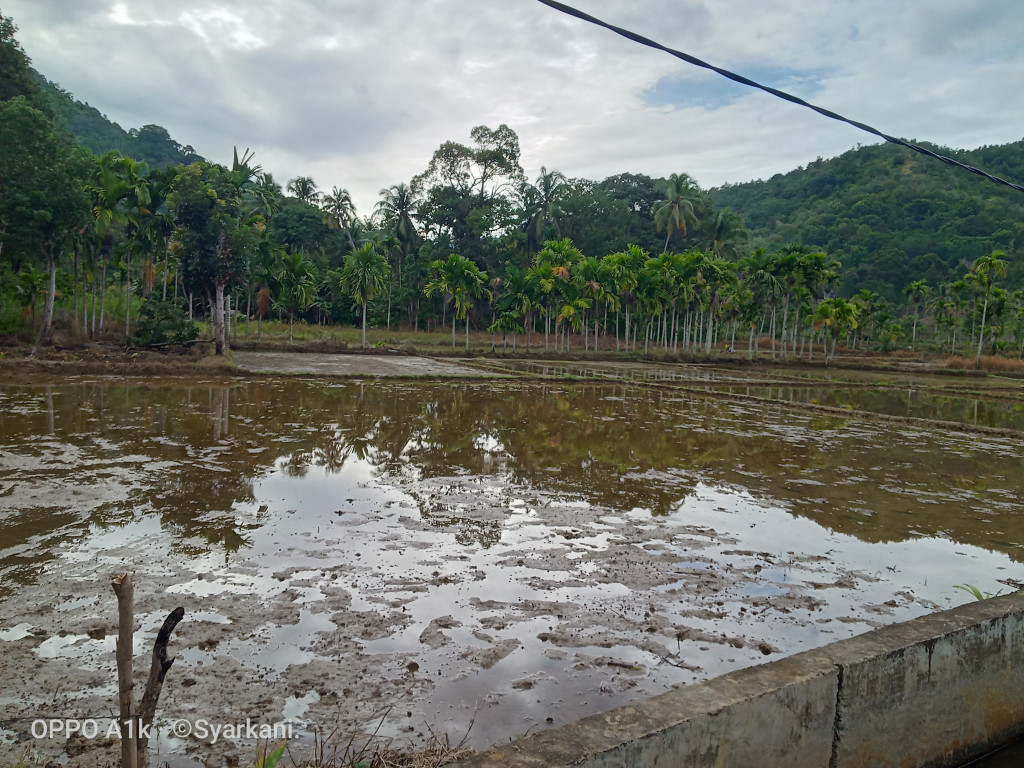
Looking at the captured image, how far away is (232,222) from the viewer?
89.9 feet

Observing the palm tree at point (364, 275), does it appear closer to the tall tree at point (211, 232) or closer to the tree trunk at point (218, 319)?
the tall tree at point (211, 232)

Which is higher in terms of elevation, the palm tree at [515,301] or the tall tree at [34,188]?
the tall tree at [34,188]

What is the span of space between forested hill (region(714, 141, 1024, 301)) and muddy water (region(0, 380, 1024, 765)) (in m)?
50.9

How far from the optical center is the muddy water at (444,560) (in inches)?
159

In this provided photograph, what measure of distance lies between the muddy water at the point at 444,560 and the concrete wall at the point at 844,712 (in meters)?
1.08

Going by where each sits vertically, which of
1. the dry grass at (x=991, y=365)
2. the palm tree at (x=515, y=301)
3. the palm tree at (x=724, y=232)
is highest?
the palm tree at (x=724, y=232)

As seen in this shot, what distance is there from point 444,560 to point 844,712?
12.3 ft

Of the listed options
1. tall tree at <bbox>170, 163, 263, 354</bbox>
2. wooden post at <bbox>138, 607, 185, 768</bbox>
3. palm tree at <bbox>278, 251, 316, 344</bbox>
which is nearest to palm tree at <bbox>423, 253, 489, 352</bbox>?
palm tree at <bbox>278, 251, 316, 344</bbox>

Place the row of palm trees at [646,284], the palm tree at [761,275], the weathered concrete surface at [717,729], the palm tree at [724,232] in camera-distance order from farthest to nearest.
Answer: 1. the palm tree at [724,232]
2. the palm tree at [761,275]
3. the row of palm trees at [646,284]
4. the weathered concrete surface at [717,729]

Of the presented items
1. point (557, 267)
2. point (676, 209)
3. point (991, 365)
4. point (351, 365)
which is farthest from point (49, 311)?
point (991, 365)

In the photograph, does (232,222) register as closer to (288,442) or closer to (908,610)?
(288,442)

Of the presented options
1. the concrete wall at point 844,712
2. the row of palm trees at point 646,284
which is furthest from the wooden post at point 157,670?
the row of palm trees at point 646,284

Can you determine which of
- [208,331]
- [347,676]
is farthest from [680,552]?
[208,331]

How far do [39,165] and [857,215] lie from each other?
7650 centimetres
